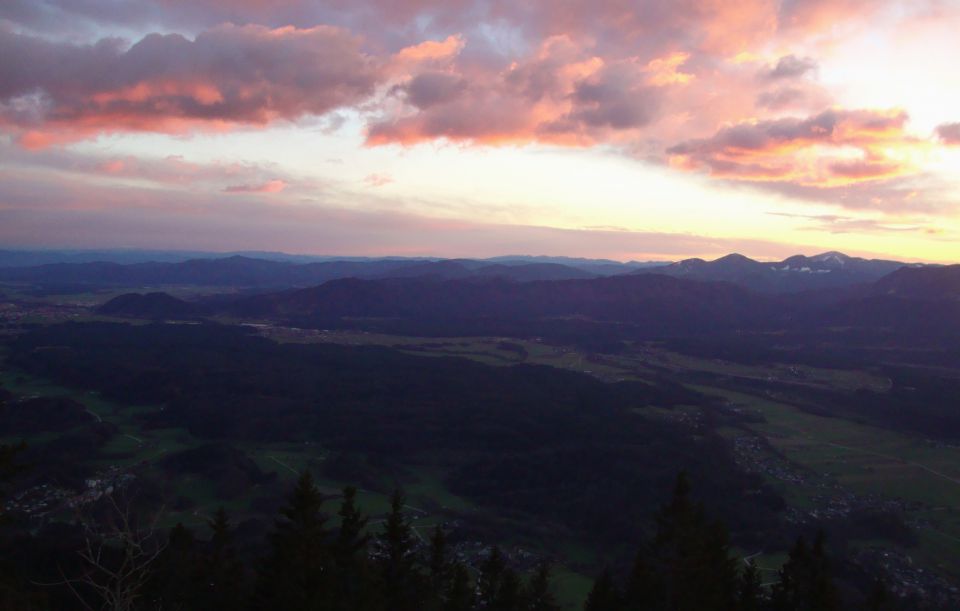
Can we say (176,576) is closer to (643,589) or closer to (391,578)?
(391,578)

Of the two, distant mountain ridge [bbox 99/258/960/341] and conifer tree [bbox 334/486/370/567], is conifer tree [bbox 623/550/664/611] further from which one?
distant mountain ridge [bbox 99/258/960/341]

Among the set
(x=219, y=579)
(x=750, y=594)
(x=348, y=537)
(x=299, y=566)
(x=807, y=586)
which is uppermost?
(x=299, y=566)

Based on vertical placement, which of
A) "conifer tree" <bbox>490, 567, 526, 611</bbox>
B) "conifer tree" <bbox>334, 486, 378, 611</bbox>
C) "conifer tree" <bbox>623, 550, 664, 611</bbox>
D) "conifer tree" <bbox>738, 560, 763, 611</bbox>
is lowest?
"conifer tree" <bbox>490, 567, 526, 611</bbox>

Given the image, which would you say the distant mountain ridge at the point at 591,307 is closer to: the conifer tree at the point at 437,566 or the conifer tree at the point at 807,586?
the conifer tree at the point at 437,566

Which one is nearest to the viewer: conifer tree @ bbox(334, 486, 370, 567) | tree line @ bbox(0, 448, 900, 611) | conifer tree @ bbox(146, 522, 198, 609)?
tree line @ bbox(0, 448, 900, 611)

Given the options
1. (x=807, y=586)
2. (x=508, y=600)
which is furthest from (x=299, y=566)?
(x=807, y=586)

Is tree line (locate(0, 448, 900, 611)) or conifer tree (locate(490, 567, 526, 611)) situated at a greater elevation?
tree line (locate(0, 448, 900, 611))

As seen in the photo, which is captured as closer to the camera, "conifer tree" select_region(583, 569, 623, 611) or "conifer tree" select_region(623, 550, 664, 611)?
"conifer tree" select_region(623, 550, 664, 611)

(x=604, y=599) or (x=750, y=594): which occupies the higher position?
(x=750, y=594)

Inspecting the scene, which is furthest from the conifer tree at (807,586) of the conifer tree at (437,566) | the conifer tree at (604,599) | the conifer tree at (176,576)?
the conifer tree at (176,576)

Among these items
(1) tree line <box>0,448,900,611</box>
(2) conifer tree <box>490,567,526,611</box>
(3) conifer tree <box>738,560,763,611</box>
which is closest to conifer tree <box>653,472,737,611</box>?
(1) tree line <box>0,448,900,611</box>

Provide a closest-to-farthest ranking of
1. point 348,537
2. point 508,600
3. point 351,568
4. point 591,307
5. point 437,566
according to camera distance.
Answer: point 351,568
point 348,537
point 437,566
point 508,600
point 591,307
